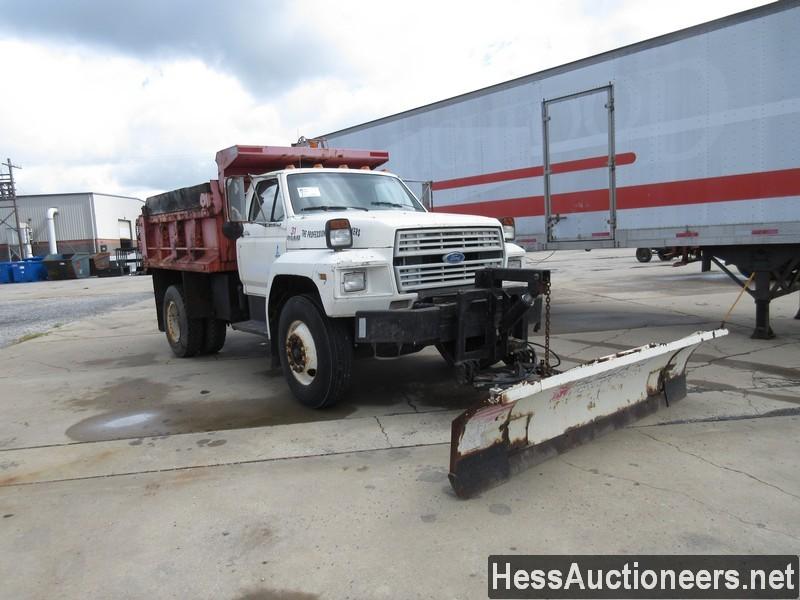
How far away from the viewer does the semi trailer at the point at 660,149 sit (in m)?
6.81

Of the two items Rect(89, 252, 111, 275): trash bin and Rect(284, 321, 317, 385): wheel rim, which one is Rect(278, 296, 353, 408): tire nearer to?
Rect(284, 321, 317, 385): wheel rim

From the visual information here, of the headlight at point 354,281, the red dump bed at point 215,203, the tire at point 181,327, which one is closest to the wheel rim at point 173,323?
the tire at point 181,327

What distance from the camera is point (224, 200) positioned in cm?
672

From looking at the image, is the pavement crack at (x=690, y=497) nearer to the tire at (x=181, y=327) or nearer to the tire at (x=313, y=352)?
the tire at (x=313, y=352)

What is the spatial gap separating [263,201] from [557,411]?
388 cm

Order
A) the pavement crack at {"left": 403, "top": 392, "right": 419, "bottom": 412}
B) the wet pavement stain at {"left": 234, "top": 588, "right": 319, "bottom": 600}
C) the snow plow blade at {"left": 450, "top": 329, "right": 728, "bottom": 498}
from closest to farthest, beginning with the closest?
the wet pavement stain at {"left": 234, "top": 588, "right": 319, "bottom": 600}, the snow plow blade at {"left": 450, "top": 329, "right": 728, "bottom": 498}, the pavement crack at {"left": 403, "top": 392, "right": 419, "bottom": 412}

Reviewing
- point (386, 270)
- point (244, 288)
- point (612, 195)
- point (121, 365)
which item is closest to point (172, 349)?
point (121, 365)

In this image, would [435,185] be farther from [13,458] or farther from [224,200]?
[13,458]

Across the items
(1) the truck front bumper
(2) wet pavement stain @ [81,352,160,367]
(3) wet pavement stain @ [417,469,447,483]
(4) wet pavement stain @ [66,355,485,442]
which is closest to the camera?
(3) wet pavement stain @ [417,469,447,483]

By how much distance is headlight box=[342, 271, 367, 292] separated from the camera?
15.6 ft

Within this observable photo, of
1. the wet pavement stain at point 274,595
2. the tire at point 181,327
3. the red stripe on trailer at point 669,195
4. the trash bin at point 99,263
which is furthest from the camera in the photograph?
the trash bin at point 99,263

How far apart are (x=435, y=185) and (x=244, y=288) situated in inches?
198

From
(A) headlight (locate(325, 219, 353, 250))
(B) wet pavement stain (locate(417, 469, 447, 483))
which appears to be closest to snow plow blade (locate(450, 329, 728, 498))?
(B) wet pavement stain (locate(417, 469, 447, 483))

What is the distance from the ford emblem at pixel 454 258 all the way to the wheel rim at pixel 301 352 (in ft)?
4.57
